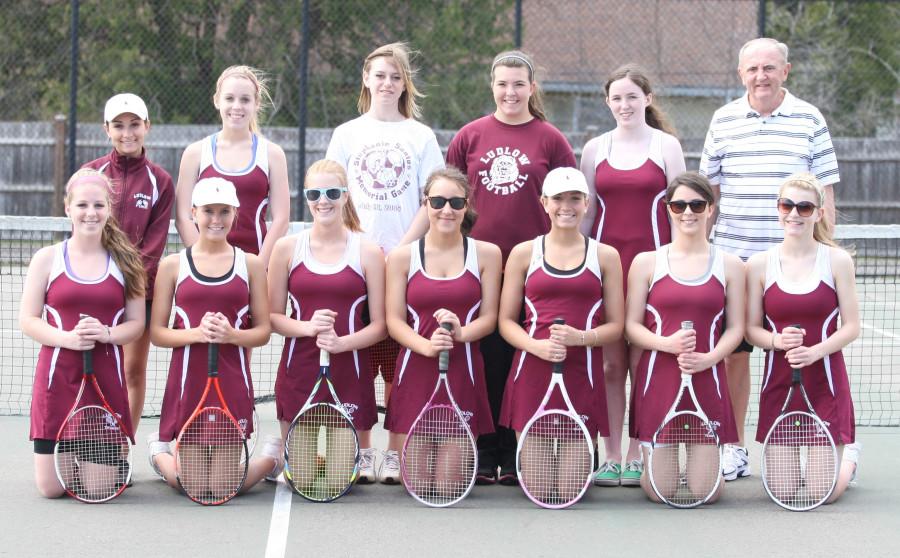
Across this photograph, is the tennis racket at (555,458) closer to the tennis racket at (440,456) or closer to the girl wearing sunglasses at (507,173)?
the tennis racket at (440,456)

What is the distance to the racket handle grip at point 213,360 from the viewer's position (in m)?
5.64

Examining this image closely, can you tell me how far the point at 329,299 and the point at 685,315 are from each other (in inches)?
61.6

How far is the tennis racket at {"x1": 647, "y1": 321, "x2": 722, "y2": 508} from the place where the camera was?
5.69 metres

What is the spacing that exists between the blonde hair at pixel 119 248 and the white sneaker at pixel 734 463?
110 inches

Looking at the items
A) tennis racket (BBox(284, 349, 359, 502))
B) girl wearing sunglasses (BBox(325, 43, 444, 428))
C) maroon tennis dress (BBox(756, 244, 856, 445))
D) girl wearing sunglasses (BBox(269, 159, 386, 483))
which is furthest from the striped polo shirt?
tennis racket (BBox(284, 349, 359, 502))

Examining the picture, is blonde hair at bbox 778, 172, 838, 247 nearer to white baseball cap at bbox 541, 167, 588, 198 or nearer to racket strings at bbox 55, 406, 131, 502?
white baseball cap at bbox 541, 167, 588, 198

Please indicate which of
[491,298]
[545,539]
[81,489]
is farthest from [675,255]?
[81,489]

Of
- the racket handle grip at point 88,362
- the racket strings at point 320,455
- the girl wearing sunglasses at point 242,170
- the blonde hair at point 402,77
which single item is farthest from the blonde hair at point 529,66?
the racket handle grip at point 88,362

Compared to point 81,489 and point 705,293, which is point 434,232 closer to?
point 705,293

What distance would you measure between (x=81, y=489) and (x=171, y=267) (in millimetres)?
1032

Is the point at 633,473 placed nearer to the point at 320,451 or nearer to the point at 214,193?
the point at 320,451

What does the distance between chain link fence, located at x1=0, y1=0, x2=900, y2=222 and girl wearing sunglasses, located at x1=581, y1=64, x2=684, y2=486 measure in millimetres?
9094

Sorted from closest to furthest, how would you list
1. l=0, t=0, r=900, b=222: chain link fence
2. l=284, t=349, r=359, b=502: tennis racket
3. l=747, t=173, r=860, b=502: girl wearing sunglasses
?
1. l=284, t=349, r=359, b=502: tennis racket
2. l=747, t=173, r=860, b=502: girl wearing sunglasses
3. l=0, t=0, r=900, b=222: chain link fence

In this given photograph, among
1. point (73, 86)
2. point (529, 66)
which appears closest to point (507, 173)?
point (529, 66)
